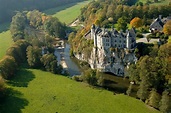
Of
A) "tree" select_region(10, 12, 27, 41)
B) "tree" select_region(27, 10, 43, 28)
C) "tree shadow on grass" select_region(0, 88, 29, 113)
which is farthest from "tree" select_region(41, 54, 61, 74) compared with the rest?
"tree" select_region(27, 10, 43, 28)

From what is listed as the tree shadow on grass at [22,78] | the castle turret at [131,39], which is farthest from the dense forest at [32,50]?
the castle turret at [131,39]

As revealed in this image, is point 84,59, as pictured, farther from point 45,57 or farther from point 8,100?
point 8,100

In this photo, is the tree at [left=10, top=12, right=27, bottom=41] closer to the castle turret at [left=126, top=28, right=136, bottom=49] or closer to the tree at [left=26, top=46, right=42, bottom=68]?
the tree at [left=26, top=46, right=42, bottom=68]

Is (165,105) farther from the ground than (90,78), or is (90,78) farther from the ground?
(90,78)

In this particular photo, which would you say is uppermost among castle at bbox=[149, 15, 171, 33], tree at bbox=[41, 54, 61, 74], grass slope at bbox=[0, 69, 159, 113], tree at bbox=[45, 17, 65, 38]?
castle at bbox=[149, 15, 171, 33]

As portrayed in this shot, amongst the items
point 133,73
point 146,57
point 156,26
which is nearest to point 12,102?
point 133,73

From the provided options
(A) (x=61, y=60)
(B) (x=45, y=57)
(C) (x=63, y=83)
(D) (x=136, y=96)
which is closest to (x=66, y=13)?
(A) (x=61, y=60)

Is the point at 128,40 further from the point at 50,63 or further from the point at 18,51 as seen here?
the point at 18,51
